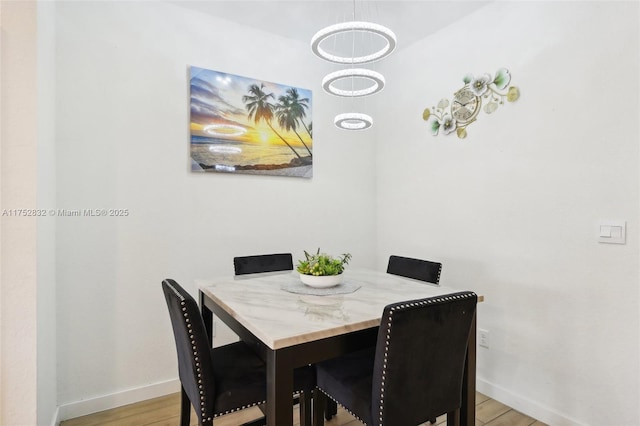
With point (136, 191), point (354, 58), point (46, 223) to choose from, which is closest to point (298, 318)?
point (354, 58)

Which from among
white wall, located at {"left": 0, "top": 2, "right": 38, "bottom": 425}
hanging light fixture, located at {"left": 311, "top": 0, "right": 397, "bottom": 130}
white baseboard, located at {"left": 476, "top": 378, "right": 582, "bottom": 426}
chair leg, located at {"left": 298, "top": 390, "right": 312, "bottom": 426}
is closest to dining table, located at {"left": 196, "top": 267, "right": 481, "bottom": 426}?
chair leg, located at {"left": 298, "top": 390, "right": 312, "bottom": 426}

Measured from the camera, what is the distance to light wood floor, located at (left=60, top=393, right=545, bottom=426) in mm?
2064

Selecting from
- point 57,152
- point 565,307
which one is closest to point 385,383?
point 565,307

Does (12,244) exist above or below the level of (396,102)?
below

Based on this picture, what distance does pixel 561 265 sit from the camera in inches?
80.0

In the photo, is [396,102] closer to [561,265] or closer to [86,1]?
[561,265]

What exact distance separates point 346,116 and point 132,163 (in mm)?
1416

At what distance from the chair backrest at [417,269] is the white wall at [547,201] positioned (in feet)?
1.76

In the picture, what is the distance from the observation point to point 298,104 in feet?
9.66

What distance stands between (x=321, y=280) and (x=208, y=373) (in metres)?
0.66

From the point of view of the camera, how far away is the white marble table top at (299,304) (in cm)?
123

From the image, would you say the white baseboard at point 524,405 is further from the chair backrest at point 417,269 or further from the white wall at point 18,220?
the white wall at point 18,220

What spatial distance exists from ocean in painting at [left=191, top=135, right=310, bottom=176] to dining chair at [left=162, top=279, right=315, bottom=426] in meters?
1.25

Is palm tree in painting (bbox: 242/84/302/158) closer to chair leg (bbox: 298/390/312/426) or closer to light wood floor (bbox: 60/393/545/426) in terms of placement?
chair leg (bbox: 298/390/312/426)
